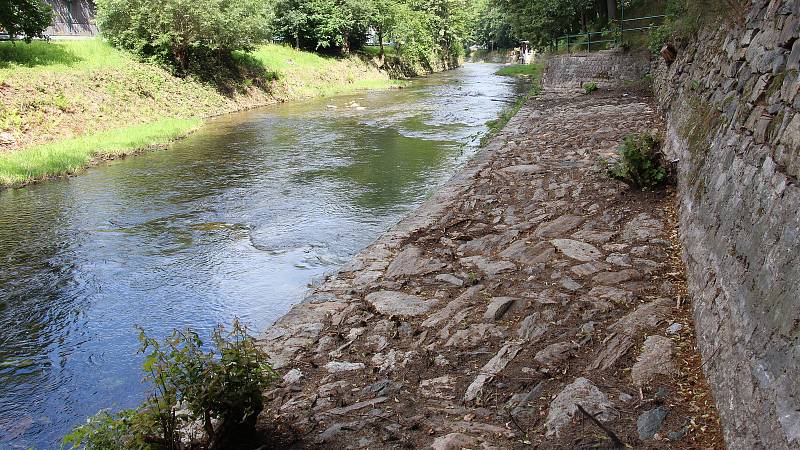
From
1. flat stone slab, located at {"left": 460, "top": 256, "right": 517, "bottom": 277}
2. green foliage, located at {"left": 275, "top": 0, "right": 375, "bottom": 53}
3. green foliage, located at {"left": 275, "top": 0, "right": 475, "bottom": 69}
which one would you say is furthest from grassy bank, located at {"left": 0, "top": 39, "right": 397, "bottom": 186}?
flat stone slab, located at {"left": 460, "top": 256, "right": 517, "bottom": 277}

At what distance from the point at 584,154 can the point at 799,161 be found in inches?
282

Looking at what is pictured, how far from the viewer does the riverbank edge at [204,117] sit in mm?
12977

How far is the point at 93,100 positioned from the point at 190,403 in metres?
18.3

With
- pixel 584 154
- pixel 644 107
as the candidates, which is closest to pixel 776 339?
pixel 584 154

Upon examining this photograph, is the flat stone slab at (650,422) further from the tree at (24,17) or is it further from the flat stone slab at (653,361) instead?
the tree at (24,17)

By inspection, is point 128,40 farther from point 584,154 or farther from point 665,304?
point 665,304

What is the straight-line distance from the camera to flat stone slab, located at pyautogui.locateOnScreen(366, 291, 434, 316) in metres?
5.34

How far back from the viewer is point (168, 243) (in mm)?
8562

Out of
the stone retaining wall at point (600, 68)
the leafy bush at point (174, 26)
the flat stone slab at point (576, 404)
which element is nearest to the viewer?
the flat stone slab at point (576, 404)

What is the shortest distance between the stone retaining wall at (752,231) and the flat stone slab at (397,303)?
2141 mm

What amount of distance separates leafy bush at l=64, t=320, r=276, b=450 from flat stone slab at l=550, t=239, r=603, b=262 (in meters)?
3.41

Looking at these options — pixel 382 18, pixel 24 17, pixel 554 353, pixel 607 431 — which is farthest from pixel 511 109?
pixel 382 18

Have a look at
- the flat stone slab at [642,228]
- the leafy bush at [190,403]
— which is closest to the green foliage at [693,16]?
the flat stone slab at [642,228]

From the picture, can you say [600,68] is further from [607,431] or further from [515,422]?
[607,431]
